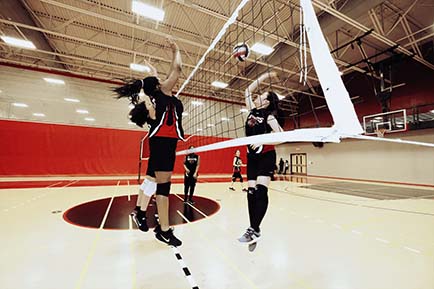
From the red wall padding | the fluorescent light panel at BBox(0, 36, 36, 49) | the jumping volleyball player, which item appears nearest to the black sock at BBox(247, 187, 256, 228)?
the jumping volleyball player

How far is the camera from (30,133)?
1125cm

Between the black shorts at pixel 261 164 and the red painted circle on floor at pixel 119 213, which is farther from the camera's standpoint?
the red painted circle on floor at pixel 119 213

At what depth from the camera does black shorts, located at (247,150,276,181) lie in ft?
7.81

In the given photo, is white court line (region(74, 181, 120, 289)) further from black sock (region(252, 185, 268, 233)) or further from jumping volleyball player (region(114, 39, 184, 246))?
black sock (region(252, 185, 268, 233))

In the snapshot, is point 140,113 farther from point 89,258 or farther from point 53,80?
point 53,80

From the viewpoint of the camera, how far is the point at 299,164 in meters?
18.5

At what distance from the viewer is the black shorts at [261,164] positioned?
2.38 m

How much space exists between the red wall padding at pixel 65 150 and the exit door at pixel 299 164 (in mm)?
10195

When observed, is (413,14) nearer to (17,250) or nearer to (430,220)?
(430,220)

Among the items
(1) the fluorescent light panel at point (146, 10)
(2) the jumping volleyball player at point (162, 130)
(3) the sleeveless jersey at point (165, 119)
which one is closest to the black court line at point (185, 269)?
(2) the jumping volleyball player at point (162, 130)

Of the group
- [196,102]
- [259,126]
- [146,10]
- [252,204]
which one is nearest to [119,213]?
[252,204]

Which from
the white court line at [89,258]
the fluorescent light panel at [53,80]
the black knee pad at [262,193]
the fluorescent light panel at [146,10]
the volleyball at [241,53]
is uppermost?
the fluorescent light panel at [146,10]

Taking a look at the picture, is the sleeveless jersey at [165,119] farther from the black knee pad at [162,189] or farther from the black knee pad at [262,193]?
the black knee pad at [262,193]

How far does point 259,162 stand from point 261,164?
0.03 m
